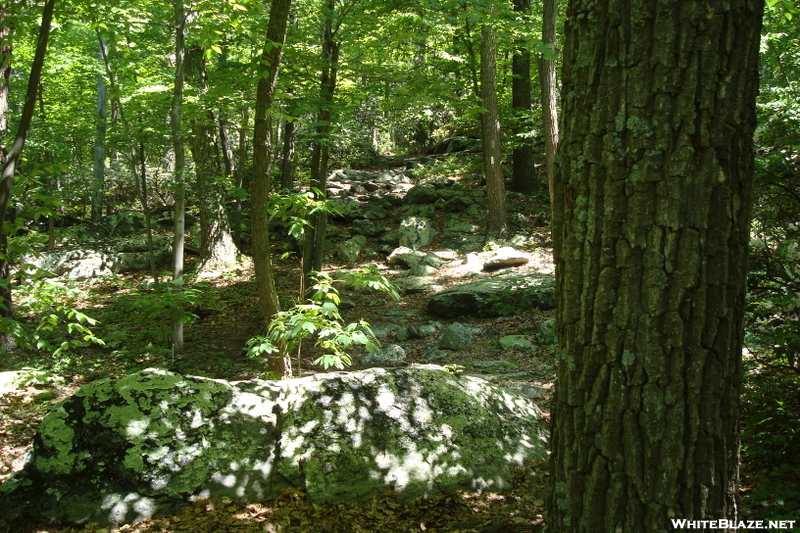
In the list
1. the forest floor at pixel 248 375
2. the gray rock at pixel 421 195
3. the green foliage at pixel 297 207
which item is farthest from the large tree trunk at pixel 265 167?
the gray rock at pixel 421 195

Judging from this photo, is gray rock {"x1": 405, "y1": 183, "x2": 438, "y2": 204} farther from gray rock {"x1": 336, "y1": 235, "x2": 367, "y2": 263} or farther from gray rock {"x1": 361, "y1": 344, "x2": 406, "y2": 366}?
gray rock {"x1": 361, "y1": 344, "x2": 406, "y2": 366}

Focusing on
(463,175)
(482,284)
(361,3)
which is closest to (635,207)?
(482,284)

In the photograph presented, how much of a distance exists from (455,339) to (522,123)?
343 inches

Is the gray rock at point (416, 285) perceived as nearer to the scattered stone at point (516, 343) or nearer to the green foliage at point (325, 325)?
the scattered stone at point (516, 343)

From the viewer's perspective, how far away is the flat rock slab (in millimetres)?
7820

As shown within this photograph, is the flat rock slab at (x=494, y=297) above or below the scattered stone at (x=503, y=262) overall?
below

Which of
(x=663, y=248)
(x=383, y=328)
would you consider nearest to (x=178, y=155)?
(x=383, y=328)

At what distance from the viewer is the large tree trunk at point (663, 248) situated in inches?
66.3

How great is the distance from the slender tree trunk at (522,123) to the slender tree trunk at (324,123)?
6.26m

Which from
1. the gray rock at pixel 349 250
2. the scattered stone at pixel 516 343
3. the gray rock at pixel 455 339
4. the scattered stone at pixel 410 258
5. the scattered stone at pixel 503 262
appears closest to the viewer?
the scattered stone at pixel 516 343

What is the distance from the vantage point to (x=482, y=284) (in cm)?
885

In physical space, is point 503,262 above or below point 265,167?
below

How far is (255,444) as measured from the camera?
329 cm

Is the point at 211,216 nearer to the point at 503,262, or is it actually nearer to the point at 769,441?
the point at 503,262
